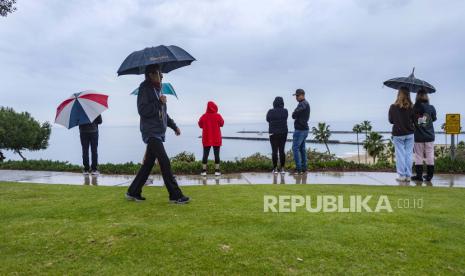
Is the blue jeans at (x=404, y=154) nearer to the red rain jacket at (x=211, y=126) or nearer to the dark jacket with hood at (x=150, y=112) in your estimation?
the red rain jacket at (x=211, y=126)

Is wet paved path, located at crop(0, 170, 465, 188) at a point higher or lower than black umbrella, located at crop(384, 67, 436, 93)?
lower

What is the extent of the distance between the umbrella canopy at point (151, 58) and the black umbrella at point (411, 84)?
16.7 ft

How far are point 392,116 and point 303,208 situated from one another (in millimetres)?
4522

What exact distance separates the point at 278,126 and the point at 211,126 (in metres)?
1.76

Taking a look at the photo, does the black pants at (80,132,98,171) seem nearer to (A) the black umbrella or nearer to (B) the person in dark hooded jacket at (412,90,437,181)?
(A) the black umbrella

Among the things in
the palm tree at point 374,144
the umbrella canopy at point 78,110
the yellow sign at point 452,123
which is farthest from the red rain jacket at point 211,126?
the palm tree at point 374,144

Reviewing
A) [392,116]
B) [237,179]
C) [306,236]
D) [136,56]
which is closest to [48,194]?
[136,56]

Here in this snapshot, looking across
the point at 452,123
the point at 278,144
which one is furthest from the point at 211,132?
the point at 452,123

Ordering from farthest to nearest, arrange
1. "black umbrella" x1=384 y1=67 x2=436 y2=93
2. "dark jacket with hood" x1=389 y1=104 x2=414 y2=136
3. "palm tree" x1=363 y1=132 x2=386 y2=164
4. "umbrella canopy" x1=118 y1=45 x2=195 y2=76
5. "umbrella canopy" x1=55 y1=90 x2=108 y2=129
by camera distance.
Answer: "palm tree" x1=363 y1=132 x2=386 y2=164 < "umbrella canopy" x1=55 y1=90 x2=108 y2=129 < "dark jacket with hood" x1=389 y1=104 x2=414 y2=136 < "black umbrella" x1=384 y1=67 x2=436 y2=93 < "umbrella canopy" x1=118 y1=45 x2=195 y2=76

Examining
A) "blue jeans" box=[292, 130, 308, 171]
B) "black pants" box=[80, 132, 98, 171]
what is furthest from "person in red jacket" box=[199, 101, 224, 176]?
"black pants" box=[80, 132, 98, 171]

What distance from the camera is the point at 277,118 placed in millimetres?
10398

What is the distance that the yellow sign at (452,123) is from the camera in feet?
36.5

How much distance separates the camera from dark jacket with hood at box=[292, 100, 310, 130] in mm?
10309

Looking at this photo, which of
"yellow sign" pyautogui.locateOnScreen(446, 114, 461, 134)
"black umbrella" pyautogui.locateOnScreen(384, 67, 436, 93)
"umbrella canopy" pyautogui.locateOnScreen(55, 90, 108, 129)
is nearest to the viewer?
"black umbrella" pyautogui.locateOnScreen(384, 67, 436, 93)
